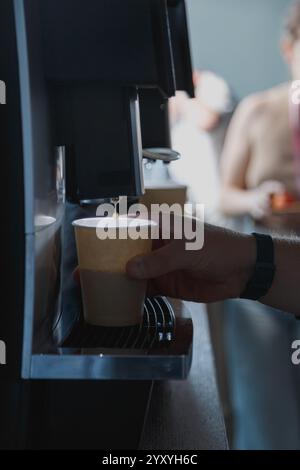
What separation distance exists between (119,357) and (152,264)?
13 centimetres

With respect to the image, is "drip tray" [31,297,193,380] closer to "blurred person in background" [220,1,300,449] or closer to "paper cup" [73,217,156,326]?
"paper cup" [73,217,156,326]

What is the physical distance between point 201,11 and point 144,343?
11.6 feet

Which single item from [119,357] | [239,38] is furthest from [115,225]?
[239,38]

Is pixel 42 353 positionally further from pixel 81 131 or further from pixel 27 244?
pixel 81 131

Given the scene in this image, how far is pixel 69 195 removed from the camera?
2.99 feet

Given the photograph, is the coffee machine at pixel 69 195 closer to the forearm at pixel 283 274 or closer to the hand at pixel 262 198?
the forearm at pixel 283 274

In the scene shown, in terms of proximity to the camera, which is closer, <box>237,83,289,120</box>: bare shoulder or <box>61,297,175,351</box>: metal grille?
<box>61,297,175,351</box>: metal grille

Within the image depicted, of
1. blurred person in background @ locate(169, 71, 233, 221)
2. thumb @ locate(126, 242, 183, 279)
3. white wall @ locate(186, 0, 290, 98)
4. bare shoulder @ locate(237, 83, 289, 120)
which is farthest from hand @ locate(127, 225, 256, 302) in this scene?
white wall @ locate(186, 0, 290, 98)

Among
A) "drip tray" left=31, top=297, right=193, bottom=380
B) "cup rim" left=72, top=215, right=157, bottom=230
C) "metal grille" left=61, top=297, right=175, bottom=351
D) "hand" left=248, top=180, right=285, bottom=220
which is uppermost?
"hand" left=248, top=180, right=285, bottom=220

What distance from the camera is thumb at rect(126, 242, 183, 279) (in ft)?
2.70

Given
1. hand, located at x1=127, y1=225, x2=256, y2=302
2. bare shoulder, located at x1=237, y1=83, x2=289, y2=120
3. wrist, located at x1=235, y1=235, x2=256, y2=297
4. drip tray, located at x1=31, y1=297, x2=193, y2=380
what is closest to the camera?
drip tray, located at x1=31, y1=297, x2=193, y2=380

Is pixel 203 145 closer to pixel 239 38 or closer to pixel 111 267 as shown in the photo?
pixel 239 38
